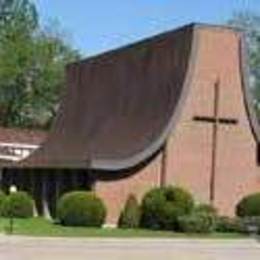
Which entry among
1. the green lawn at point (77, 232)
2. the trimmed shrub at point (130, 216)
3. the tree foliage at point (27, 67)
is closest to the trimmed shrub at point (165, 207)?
the trimmed shrub at point (130, 216)

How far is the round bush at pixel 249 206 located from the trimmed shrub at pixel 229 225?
178cm

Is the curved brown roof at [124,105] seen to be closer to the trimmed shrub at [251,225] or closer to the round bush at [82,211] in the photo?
the round bush at [82,211]

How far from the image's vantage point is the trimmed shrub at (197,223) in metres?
40.4

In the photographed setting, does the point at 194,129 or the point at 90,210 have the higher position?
the point at 194,129

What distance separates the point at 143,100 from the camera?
49438mm

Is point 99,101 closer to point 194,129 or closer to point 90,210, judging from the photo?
point 194,129

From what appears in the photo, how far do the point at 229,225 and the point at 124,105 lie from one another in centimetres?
1124

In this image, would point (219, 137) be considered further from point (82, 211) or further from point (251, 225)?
point (82, 211)

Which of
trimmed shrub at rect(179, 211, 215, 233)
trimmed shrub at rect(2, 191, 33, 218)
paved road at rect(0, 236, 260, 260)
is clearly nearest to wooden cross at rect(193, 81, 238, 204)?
trimmed shrub at rect(179, 211, 215, 233)

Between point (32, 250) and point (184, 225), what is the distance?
13299mm

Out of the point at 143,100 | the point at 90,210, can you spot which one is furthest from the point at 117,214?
the point at 143,100

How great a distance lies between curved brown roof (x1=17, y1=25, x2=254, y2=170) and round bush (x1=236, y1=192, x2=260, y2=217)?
4.47 metres

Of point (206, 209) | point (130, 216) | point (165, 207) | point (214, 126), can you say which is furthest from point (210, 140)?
point (165, 207)

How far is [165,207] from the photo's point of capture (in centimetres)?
4216
